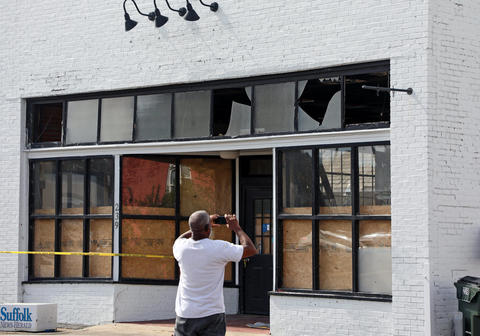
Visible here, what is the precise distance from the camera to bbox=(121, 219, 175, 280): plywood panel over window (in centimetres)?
1459

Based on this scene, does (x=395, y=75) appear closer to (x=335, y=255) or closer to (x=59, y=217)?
(x=335, y=255)

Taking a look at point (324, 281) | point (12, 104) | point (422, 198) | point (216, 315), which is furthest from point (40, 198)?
point (216, 315)

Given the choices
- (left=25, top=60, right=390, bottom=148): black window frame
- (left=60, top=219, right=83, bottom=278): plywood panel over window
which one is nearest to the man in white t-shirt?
(left=25, top=60, right=390, bottom=148): black window frame

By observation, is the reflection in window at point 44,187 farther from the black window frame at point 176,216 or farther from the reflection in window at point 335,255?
the reflection in window at point 335,255

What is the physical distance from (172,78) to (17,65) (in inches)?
129

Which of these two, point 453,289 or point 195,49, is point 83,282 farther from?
point 453,289

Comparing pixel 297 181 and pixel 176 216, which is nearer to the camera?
pixel 297 181

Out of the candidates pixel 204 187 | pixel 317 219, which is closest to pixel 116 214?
pixel 204 187

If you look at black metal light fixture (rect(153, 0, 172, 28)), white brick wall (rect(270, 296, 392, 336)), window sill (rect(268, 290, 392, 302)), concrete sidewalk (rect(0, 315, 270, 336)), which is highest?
black metal light fixture (rect(153, 0, 172, 28))

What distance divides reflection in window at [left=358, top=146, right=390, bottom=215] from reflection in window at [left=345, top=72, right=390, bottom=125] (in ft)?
1.36

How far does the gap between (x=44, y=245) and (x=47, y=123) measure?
2101mm

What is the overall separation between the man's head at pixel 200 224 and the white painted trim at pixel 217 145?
5.11 metres

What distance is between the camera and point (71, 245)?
15.1 meters

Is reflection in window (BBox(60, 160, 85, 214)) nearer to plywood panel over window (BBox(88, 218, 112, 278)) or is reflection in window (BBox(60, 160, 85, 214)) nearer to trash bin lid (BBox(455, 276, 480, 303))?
plywood panel over window (BBox(88, 218, 112, 278))
